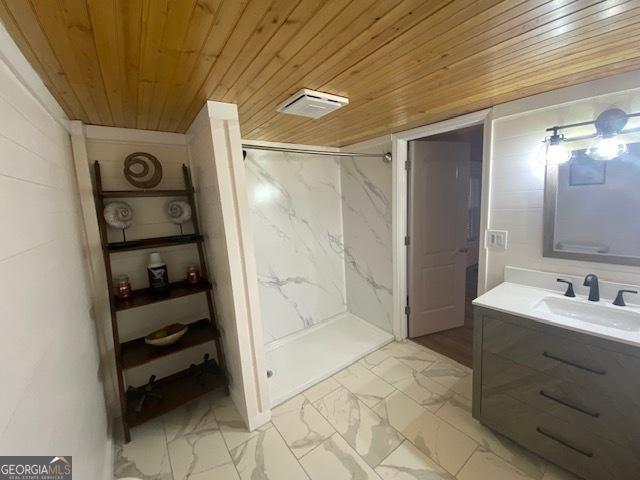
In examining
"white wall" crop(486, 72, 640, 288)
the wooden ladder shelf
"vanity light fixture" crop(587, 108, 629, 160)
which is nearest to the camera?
"vanity light fixture" crop(587, 108, 629, 160)

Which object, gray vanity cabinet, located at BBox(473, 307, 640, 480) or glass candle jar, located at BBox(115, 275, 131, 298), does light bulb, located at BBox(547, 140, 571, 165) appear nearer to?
gray vanity cabinet, located at BBox(473, 307, 640, 480)

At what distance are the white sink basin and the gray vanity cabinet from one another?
22 cm

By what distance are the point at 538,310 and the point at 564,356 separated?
0.78 feet

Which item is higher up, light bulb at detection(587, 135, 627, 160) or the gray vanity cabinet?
light bulb at detection(587, 135, 627, 160)

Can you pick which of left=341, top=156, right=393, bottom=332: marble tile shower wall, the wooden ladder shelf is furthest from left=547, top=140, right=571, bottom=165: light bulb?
the wooden ladder shelf

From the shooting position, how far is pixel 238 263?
1562 millimetres

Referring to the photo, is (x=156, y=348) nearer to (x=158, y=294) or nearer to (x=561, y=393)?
(x=158, y=294)

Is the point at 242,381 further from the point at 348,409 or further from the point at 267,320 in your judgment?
the point at 267,320

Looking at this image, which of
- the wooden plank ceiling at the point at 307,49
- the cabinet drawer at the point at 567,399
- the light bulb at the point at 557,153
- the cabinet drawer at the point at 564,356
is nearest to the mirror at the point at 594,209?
the light bulb at the point at 557,153

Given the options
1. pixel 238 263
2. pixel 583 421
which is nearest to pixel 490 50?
pixel 238 263

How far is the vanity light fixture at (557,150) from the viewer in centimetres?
147

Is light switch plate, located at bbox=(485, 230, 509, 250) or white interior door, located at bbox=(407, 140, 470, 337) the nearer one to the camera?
light switch plate, located at bbox=(485, 230, 509, 250)

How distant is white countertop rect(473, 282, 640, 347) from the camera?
1.12 metres

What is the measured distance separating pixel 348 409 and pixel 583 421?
127 centimetres
